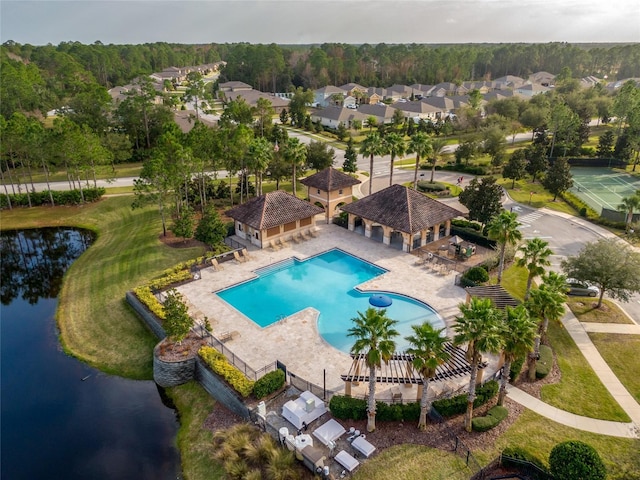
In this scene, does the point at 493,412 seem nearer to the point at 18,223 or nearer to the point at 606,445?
the point at 606,445

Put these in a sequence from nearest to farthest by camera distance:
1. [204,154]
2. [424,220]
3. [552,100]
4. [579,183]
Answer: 1. [424,220]
2. [204,154]
3. [579,183]
4. [552,100]

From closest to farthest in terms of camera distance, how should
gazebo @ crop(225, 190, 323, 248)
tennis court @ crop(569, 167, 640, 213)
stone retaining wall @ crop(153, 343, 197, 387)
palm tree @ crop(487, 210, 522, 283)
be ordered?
stone retaining wall @ crop(153, 343, 197, 387) → palm tree @ crop(487, 210, 522, 283) → gazebo @ crop(225, 190, 323, 248) → tennis court @ crop(569, 167, 640, 213)

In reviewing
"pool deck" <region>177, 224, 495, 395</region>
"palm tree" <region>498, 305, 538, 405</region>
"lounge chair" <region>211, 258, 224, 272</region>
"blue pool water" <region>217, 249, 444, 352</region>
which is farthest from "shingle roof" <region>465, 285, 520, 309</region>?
"lounge chair" <region>211, 258, 224, 272</region>

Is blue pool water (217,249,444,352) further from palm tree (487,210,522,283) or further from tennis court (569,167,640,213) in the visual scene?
tennis court (569,167,640,213)

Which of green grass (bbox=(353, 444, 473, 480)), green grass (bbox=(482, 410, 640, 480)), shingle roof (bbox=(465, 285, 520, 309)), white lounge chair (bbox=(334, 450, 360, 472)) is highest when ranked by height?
shingle roof (bbox=(465, 285, 520, 309))

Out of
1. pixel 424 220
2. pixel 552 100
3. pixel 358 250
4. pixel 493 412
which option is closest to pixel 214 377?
pixel 493 412

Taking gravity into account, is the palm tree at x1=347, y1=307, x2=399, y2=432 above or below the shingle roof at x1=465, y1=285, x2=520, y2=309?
above
